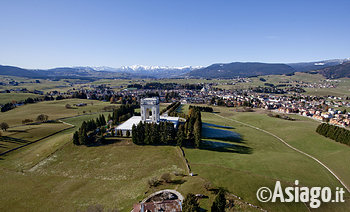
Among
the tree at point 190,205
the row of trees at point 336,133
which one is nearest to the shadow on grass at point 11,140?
the tree at point 190,205

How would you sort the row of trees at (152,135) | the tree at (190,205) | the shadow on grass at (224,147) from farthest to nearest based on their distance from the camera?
the row of trees at (152,135)
the shadow on grass at (224,147)
the tree at (190,205)

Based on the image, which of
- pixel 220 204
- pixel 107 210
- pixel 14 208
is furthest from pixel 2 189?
pixel 220 204

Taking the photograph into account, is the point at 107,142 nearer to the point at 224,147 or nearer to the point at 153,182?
the point at 153,182

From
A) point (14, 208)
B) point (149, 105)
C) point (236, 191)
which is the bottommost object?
point (14, 208)

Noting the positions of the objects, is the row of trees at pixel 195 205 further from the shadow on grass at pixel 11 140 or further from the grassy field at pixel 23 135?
the shadow on grass at pixel 11 140

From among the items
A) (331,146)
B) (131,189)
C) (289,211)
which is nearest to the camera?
(289,211)

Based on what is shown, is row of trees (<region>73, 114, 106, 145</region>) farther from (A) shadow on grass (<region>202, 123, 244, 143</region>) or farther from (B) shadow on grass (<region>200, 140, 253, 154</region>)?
(A) shadow on grass (<region>202, 123, 244, 143</region>)

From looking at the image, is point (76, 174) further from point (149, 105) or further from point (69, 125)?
point (69, 125)

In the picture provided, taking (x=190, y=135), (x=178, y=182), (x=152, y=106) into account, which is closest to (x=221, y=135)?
(x=190, y=135)

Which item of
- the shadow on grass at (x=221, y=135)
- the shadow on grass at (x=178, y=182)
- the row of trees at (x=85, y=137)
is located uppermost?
the row of trees at (x=85, y=137)
